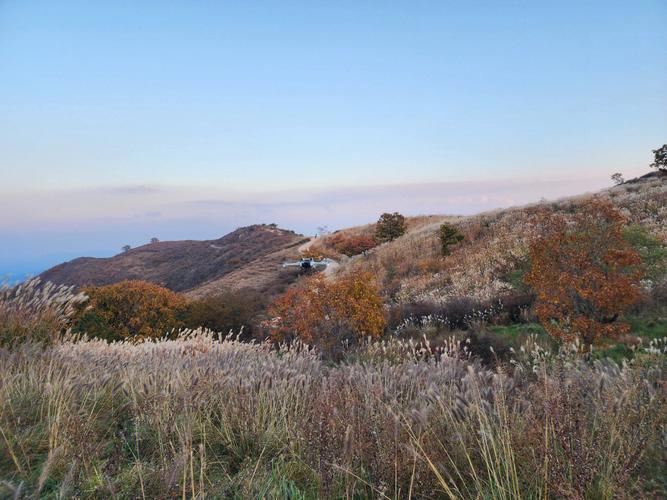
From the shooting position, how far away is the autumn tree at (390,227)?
1625 inches

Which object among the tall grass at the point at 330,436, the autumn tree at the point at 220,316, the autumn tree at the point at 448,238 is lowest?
the autumn tree at the point at 220,316

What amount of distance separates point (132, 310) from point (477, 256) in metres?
14.9

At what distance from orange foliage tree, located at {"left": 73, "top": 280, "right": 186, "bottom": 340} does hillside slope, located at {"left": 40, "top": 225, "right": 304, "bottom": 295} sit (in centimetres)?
3594

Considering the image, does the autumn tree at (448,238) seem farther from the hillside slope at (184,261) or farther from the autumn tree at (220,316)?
the hillside slope at (184,261)

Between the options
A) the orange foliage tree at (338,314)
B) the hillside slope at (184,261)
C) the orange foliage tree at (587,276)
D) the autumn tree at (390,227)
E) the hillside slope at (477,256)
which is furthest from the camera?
the hillside slope at (184,261)

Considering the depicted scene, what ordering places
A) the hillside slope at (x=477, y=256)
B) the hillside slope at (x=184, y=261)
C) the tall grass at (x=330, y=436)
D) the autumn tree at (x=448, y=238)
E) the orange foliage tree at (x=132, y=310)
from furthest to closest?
the hillside slope at (x=184, y=261), the autumn tree at (x=448, y=238), the hillside slope at (x=477, y=256), the orange foliage tree at (x=132, y=310), the tall grass at (x=330, y=436)

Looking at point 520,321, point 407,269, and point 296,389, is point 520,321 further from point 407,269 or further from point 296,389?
point 407,269

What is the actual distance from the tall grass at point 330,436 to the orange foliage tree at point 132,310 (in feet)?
25.9

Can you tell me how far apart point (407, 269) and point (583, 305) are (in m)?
15.4

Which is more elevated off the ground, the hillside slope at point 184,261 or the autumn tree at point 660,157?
the autumn tree at point 660,157

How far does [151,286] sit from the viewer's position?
15289 millimetres

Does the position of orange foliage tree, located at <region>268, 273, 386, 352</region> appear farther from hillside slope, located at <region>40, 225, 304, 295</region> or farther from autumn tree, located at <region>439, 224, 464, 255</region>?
hillside slope, located at <region>40, 225, 304, 295</region>

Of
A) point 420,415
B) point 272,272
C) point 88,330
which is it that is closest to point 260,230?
point 272,272

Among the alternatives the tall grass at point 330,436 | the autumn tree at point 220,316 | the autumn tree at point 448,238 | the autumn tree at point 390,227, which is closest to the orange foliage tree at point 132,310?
the autumn tree at point 220,316
